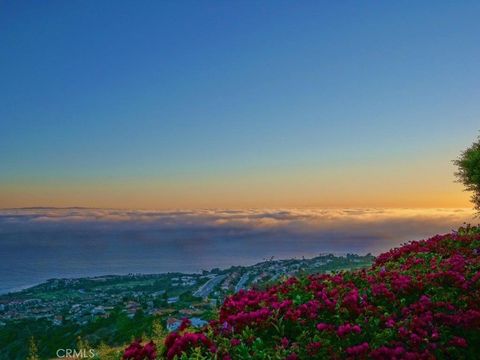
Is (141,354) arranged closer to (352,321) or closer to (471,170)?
(352,321)

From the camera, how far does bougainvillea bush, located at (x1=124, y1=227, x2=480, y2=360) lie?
685 cm

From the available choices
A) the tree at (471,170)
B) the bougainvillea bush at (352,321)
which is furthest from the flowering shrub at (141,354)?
the tree at (471,170)

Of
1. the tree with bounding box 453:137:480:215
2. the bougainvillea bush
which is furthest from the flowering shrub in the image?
the tree with bounding box 453:137:480:215

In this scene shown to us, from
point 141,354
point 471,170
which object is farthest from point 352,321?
point 471,170

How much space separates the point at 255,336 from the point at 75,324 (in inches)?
1638

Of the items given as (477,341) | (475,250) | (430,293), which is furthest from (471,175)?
(477,341)

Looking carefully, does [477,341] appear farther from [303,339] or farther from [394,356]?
[303,339]

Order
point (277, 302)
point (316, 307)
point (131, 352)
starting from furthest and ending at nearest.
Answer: point (277, 302)
point (316, 307)
point (131, 352)

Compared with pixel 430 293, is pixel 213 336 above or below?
below

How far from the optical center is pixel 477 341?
725cm

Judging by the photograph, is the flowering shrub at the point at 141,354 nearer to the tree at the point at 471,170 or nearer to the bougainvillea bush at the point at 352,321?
the bougainvillea bush at the point at 352,321

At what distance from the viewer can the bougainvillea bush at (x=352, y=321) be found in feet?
22.5

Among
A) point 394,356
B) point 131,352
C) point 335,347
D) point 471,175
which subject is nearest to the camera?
point 394,356

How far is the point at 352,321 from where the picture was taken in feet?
26.1
